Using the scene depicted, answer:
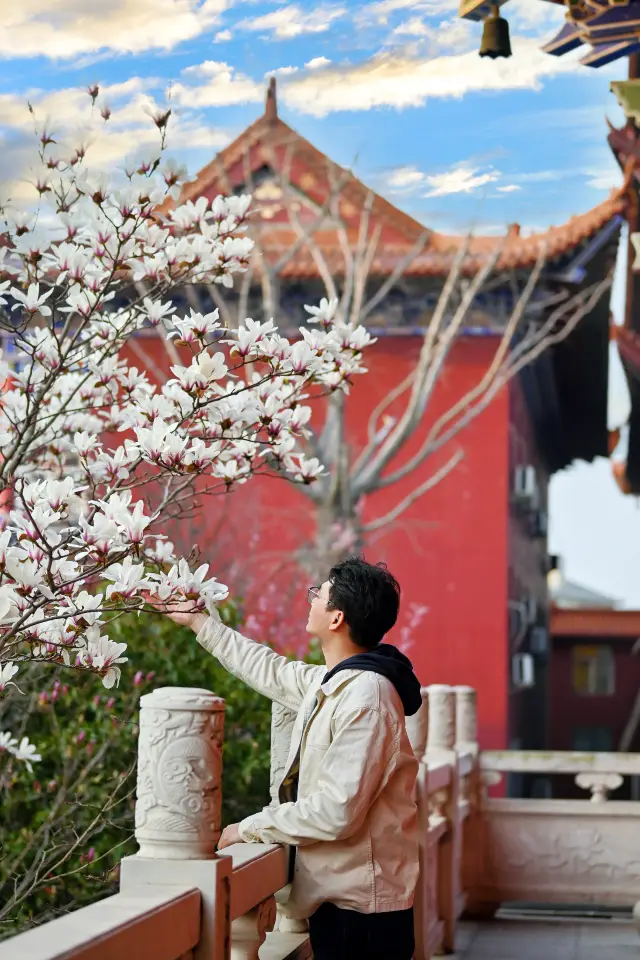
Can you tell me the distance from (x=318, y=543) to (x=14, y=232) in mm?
7020

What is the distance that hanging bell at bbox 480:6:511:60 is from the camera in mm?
7754

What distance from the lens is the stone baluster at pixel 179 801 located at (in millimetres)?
Answer: 1797

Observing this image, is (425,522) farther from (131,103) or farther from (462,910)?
(462,910)

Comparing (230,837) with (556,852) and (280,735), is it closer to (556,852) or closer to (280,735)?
(280,735)

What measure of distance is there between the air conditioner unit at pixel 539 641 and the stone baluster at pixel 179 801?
9.83m

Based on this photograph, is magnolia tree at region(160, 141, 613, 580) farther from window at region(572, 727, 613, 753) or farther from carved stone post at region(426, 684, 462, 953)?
window at region(572, 727, 613, 753)

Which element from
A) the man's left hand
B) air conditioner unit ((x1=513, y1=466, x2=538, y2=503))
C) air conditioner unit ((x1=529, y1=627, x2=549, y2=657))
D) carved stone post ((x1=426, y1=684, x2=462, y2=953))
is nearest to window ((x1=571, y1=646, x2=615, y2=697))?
air conditioner unit ((x1=529, y1=627, x2=549, y2=657))

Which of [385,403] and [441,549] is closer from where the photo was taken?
[385,403]

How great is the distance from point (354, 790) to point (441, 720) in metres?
3.11

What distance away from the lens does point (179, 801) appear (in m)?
1.79

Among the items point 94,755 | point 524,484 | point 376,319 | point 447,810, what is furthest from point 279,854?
point 524,484

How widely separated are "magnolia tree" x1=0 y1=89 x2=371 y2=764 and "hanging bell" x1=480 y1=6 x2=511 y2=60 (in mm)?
5324

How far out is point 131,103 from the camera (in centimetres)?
986

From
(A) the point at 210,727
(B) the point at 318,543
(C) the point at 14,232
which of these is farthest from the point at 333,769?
(B) the point at 318,543
